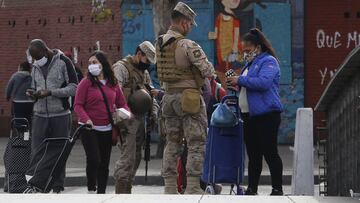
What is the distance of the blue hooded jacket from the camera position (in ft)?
35.6

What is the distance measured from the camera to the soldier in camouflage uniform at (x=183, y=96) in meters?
10.3

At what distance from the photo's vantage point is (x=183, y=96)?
10.3m

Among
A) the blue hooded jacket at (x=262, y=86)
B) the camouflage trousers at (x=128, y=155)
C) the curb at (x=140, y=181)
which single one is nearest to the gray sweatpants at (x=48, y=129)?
the camouflage trousers at (x=128, y=155)

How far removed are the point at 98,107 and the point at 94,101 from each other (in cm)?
7

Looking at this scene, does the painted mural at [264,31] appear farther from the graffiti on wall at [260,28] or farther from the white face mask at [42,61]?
the white face mask at [42,61]

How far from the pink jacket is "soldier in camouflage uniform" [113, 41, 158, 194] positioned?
0.77ft

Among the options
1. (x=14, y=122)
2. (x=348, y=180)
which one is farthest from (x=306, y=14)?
(x=348, y=180)

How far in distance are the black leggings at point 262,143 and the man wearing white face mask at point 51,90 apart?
204 cm

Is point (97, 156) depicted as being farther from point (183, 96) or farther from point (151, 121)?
point (183, 96)

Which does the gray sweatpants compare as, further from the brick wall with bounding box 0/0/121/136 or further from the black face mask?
the brick wall with bounding box 0/0/121/136

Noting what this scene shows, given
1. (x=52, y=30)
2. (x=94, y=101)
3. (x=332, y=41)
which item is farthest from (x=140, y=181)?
(x=52, y=30)

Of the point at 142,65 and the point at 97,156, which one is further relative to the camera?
the point at 142,65

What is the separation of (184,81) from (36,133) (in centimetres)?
219

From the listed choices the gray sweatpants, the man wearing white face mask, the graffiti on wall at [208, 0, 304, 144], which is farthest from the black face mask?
the graffiti on wall at [208, 0, 304, 144]
